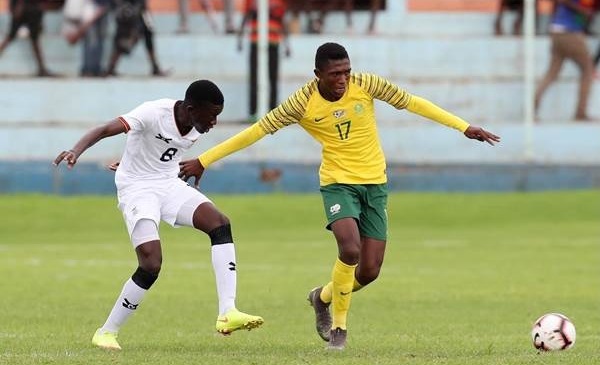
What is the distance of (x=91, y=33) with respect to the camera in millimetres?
30688

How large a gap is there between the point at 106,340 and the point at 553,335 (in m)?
3.28

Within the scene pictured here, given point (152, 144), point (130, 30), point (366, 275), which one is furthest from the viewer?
point (130, 30)

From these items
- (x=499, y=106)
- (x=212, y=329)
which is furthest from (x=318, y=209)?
(x=212, y=329)

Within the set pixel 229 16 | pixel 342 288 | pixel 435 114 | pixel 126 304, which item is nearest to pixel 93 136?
pixel 126 304

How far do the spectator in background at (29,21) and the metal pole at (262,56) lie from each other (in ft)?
15.1

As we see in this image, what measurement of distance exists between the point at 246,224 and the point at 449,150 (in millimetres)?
4967

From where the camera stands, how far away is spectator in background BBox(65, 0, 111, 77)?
99.8ft

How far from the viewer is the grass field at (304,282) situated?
12023 millimetres

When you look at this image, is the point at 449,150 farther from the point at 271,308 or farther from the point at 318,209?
the point at 271,308

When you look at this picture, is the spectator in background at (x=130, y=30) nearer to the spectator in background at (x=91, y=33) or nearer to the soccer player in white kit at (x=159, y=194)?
the spectator in background at (x=91, y=33)

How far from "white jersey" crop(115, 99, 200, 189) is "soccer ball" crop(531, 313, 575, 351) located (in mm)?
2913

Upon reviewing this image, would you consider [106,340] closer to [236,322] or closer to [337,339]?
[236,322]

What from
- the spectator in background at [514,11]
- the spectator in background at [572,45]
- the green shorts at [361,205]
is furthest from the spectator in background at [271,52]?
the green shorts at [361,205]

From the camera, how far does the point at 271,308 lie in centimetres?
1622
